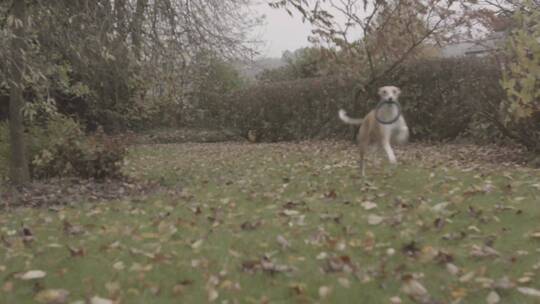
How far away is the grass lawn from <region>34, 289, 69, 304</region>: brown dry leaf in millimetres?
11

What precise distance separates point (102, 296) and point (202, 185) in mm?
5074

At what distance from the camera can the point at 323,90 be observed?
715 inches

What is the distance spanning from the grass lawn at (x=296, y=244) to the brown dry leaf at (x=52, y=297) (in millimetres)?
11

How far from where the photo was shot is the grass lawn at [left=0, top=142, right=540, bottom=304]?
3.53 m

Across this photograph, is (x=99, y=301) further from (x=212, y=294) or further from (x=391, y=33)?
(x=391, y=33)

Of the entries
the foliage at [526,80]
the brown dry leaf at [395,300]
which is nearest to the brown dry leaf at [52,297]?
the brown dry leaf at [395,300]

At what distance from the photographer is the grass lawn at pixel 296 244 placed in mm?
3529

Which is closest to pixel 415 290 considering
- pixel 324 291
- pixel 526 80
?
pixel 324 291

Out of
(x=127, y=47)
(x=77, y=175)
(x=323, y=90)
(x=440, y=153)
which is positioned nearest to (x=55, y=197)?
(x=77, y=175)

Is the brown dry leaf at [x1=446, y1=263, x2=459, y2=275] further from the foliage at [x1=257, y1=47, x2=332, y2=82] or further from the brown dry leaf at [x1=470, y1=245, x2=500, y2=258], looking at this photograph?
the foliage at [x1=257, y1=47, x2=332, y2=82]

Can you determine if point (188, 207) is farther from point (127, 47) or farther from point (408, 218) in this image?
point (127, 47)

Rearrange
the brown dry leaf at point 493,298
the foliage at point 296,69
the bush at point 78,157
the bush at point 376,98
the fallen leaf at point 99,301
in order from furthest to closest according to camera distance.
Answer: the foliage at point 296,69, the bush at point 376,98, the bush at point 78,157, the fallen leaf at point 99,301, the brown dry leaf at point 493,298

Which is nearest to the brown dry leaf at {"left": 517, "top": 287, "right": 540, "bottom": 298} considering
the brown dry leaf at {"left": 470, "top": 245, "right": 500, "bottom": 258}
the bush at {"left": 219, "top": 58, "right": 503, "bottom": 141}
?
the brown dry leaf at {"left": 470, "top": 245, "right": 500, "bottom": 258}

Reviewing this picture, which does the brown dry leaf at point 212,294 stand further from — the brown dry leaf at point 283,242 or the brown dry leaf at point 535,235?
the brown dry leaf at point 535,235
